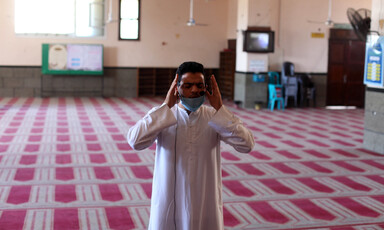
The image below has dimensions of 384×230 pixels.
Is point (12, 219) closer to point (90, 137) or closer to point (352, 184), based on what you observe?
point (352, 184)

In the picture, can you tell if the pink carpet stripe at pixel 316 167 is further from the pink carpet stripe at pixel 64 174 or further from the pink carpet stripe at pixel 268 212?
the pink carpet stripe at pixel 64 174

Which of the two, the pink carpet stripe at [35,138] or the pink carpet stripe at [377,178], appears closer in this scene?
the pink carpet stripe at [377,178]

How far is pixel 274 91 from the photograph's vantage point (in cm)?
1364

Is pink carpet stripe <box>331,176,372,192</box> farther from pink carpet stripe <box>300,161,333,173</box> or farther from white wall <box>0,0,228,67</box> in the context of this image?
white wall <box>0,0,228,67</box>


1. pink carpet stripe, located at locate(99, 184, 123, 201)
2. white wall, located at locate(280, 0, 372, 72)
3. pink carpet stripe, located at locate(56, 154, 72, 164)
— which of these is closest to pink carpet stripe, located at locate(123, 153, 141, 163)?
pink carpet stripe, located at locate(56, 154, 72, 164)

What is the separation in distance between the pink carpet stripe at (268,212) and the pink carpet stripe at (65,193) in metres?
1.70

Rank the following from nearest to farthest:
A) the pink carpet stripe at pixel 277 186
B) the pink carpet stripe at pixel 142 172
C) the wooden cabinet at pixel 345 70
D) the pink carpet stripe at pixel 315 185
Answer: the pink carpet stripe at pixel 277 186, the pink carpet stripe at pixel 315 185, the pink carpet stripe at pixel 142 172, the wooden cabinet at pixel 345 70

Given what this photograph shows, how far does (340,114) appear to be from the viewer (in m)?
13.2

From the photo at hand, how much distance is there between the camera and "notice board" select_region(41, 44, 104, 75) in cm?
1500

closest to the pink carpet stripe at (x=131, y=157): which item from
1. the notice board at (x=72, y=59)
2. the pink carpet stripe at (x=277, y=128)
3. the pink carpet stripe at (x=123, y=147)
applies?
the pink carpet stripe at (x=123, y=147)

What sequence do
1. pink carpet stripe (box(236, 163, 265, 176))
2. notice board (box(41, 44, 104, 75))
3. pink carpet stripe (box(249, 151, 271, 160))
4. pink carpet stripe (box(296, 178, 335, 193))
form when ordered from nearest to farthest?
pink carpet stripe (box(296, 178, 335, 193))
pink carpet stripe (box(236, 163, 265, 176))
pink carpet stripe (box(249, 151, 271, 160))
notice board (box(41, 44, 104, 75))

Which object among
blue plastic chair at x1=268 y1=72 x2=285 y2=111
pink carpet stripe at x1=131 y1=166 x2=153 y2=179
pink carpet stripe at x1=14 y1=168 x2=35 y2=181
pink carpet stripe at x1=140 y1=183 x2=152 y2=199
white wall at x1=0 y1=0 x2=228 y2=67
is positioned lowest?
pink carpet stripe at x1=140 y1=183 x2=152 y2=199

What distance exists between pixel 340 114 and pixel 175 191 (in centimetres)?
1140

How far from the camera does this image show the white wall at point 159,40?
15000 millimetres
